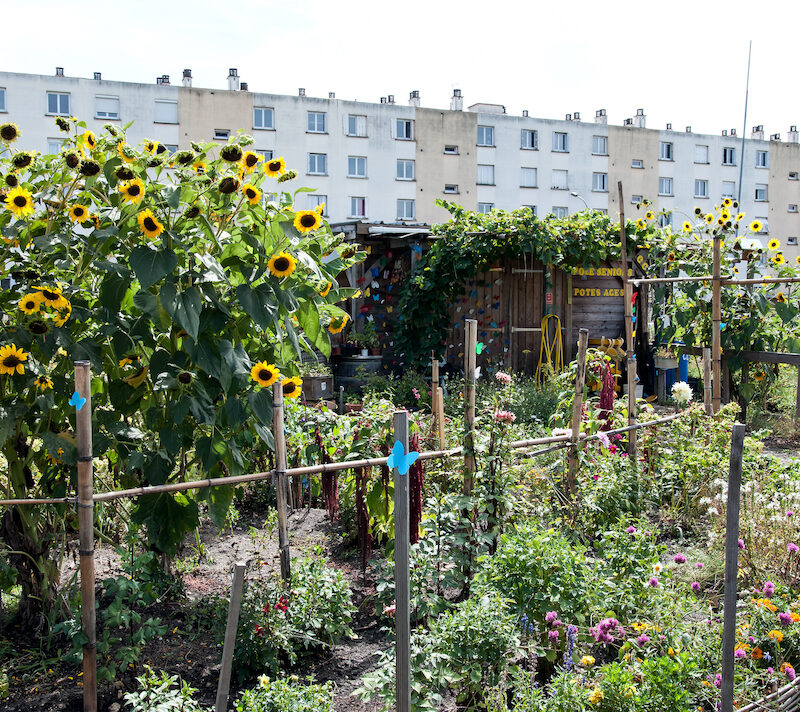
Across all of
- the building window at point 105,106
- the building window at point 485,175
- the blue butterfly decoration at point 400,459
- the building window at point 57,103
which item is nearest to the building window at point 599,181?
the building window at point 485,175

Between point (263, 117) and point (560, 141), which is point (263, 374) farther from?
point (560, 141)

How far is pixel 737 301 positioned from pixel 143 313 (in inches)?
312

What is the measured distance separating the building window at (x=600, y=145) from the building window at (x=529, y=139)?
3.08 metres

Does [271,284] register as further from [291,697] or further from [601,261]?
[601,261]

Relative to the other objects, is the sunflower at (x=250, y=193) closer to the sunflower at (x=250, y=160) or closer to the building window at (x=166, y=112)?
the sunflower at (x=250, y=160)

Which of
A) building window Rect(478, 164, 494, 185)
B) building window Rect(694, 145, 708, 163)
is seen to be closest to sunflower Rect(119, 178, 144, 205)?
building window Rect(478, 164, 494, 185)

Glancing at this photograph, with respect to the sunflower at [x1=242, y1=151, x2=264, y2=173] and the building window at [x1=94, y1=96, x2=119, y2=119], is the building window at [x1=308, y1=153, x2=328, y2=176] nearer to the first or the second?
the building window at [x1=94, y1=96, x2=119, y2=119]

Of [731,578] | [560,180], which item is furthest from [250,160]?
[560,180]

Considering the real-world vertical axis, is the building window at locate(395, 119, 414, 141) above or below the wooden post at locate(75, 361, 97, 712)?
above

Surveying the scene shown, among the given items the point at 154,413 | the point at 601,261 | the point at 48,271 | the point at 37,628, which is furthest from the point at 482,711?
the point at 601,261

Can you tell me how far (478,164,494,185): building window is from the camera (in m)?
33.9

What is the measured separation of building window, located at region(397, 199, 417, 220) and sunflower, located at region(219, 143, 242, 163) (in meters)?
29.7

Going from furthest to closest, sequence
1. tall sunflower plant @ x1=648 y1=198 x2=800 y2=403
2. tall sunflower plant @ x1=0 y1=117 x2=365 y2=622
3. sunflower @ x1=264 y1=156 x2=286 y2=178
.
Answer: tall sunflower plant @ x1=648 y1=198 x2=800 y2=403 < sunflower @ x1=264 y1=156 x2=286 y2=178 < tall sunflower plant @ x1=0 y1=117 x2=365 y2=622

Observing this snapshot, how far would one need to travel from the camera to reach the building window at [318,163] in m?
31.4
